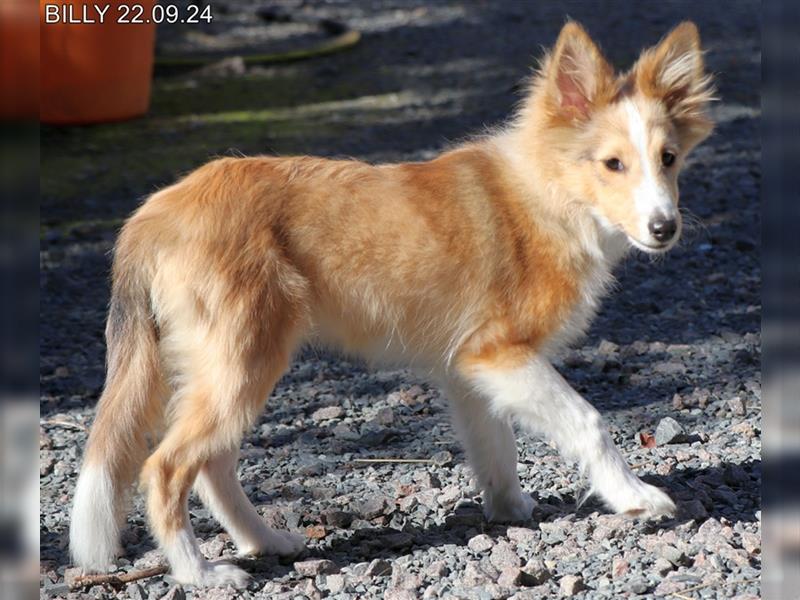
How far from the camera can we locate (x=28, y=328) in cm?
217

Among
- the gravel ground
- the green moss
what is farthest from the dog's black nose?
the green moss

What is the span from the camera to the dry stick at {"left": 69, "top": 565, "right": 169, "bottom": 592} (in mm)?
4094

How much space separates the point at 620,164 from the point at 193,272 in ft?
5.20

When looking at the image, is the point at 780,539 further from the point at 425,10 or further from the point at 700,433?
the point at 425,10

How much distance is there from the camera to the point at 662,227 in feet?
13.5

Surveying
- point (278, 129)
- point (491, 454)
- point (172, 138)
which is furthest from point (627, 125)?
point (172, 138)

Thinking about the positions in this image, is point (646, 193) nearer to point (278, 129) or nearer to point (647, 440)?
point (647, 440)

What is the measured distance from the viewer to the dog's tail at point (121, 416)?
3.93 metres

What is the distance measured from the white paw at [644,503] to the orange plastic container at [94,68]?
6.17 metres

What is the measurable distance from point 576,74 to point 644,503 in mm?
1616

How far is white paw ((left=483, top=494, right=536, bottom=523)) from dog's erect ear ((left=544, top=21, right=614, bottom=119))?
1.48m

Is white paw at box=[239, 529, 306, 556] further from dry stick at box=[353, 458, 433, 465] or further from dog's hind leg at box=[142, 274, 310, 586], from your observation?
dry stick at box=[353, 458, 433, 465]

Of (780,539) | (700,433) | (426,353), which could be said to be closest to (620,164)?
(426,353)

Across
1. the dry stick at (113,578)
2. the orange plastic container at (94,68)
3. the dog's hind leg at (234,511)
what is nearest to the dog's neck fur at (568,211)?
the dog's hind leg at (234,511)
